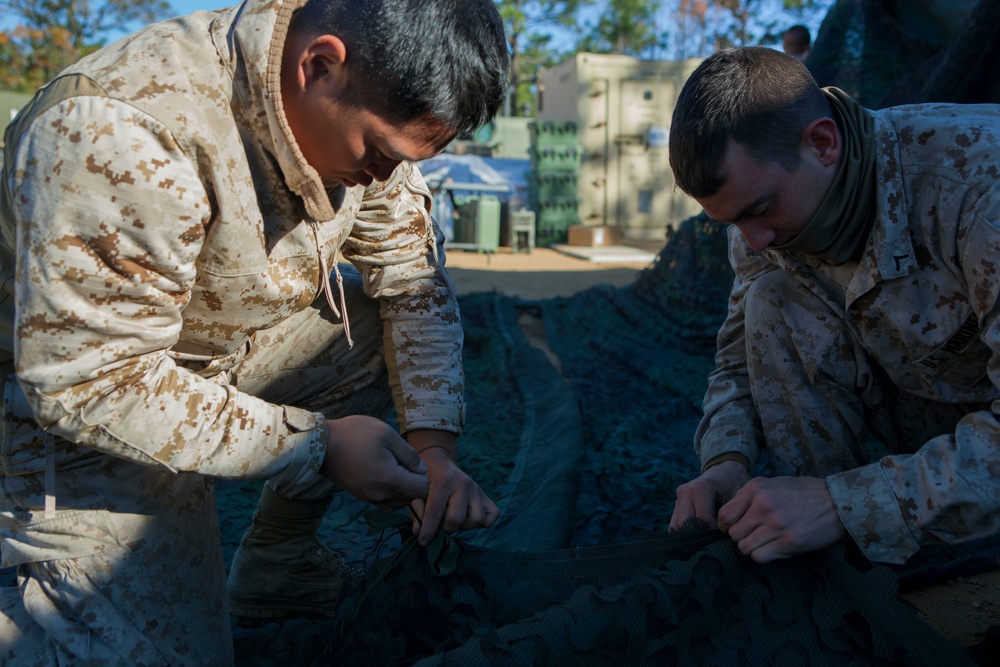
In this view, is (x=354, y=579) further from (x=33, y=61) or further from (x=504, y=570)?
(x=33, y=61)

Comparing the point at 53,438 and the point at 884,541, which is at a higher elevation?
the point at 53,438

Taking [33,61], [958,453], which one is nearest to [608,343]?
[958,453]

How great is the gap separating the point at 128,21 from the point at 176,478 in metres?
26.1

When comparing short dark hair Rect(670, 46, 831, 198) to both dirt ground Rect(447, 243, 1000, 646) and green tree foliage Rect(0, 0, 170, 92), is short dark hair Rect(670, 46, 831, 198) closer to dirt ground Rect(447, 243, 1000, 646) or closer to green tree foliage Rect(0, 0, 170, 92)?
dirt ground Rect(447, 243, 1000, 646)

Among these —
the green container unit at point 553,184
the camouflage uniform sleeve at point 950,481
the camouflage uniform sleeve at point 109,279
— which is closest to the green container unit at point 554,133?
the green container unit at point 553,184

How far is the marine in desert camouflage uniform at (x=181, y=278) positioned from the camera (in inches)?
53.9

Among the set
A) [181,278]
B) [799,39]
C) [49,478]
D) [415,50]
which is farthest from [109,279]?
[799,39]

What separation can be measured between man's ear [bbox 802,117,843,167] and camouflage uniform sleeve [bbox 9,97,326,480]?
120 cm

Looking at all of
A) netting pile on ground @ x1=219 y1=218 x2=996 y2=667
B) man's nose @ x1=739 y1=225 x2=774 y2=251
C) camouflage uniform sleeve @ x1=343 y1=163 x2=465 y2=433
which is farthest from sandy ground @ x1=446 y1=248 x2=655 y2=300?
man's nose @ x1=739 y1=225 x2=774 y2=251

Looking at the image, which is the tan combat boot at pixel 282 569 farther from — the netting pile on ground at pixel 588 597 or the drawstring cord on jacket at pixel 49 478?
the drawstring cord on jacket at pixel 49 478

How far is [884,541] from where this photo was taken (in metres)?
1.62

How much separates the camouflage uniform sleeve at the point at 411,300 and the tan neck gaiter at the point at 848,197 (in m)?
0.83

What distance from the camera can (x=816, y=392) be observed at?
2.09 meters

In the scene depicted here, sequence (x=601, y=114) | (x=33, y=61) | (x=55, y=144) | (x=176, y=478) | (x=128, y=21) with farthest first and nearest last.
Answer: (x=128, y=21), (x=33, y=61), (x=601, y=114), (x=176, y=478), (x=55, y=144)
